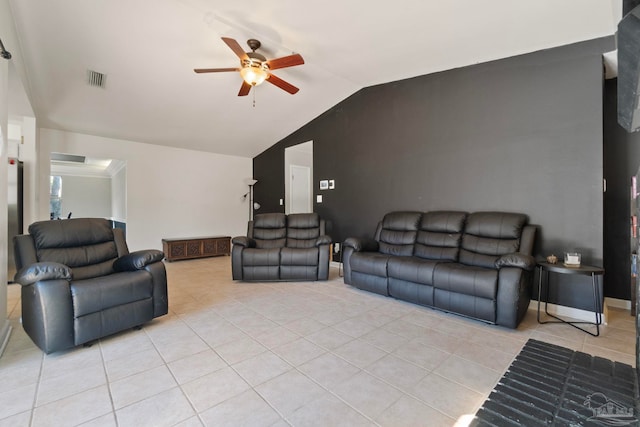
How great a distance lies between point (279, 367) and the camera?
1.88 m

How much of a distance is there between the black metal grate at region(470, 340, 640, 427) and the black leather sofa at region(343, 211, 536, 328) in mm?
561

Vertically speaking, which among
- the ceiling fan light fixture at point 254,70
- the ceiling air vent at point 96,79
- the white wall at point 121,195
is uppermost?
the ceiling air vent at point 96,79

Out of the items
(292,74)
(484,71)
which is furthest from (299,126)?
(484,71)

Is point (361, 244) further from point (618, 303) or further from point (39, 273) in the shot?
point (39, 273)

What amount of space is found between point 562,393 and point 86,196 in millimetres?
10136

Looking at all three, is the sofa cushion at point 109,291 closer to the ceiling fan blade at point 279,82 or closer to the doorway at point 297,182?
the ceiling fan blade at point 279,82

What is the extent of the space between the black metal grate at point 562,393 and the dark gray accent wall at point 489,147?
1148 millimetres

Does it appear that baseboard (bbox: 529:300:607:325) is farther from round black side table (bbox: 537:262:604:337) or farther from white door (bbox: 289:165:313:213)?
white door (bbox: 289:165:313:213)

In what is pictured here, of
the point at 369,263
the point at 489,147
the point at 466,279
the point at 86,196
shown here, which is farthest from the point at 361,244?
the point at 86,196

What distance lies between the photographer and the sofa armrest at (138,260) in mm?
2531

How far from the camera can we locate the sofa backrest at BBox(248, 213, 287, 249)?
4512mm

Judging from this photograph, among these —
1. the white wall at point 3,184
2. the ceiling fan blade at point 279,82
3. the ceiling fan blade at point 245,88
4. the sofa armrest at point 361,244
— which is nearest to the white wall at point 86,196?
the white wall at point 3,184

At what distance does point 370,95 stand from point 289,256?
281 cm

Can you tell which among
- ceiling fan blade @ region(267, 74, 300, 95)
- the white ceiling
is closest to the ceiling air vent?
the white ceiling
